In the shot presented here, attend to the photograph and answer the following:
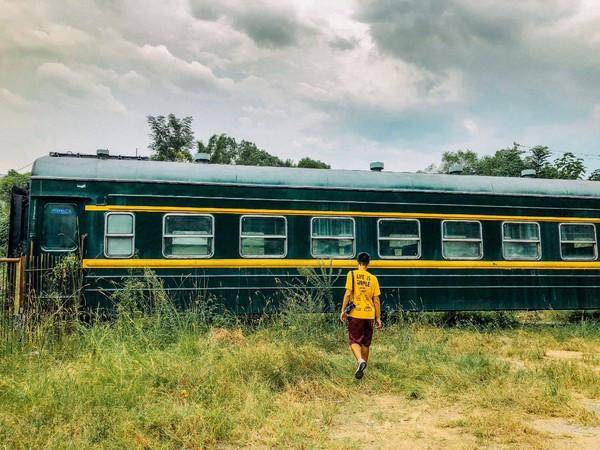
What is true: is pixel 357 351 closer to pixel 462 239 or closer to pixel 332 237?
pixel 332 237

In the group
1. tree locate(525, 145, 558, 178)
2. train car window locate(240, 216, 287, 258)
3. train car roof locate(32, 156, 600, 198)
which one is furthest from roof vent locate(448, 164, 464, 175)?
tree locate(525, 145, 558, 178)

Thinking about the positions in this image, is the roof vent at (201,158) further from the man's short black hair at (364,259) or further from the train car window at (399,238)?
the man's short black hair at (364,259)

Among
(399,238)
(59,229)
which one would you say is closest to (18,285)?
(59,229)

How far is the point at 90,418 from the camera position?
4.71 m

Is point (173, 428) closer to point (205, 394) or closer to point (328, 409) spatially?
point (205, 394)

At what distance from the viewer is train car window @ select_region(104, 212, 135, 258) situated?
8.91 m

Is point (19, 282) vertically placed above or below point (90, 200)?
below

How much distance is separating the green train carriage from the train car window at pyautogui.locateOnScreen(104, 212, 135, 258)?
0.06 feet

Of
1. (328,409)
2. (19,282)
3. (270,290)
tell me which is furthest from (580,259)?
(19,282)

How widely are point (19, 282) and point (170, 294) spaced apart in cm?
239

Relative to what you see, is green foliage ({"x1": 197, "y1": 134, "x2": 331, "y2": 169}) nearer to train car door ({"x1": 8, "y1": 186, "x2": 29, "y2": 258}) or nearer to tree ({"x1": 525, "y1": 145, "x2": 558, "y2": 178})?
tree ({"x1": 525, "y1": 145, "x2": 558, "y2": 178})

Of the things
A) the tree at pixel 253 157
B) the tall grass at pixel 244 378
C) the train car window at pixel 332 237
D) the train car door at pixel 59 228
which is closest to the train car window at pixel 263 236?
the train car window at pixel 332 237

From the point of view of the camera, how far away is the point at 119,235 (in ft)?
29.4

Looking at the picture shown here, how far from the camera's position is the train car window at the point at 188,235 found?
9195 millimetres
